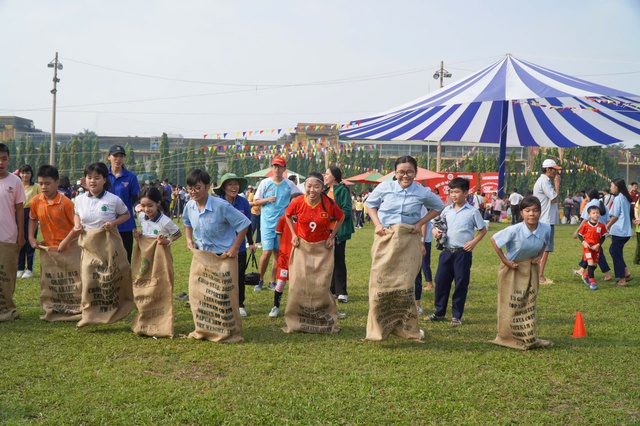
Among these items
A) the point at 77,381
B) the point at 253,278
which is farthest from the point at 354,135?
the point at 77,381

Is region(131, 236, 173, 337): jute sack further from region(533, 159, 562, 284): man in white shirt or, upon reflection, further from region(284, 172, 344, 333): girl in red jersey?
region(533, 159, 562, 284): man in white shirt

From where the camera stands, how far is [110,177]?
268 inches

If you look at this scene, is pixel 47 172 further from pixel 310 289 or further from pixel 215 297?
pixel 310 289

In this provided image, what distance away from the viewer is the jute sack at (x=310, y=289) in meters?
6.02

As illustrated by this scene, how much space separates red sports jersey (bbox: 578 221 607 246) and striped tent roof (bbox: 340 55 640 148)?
6.38ft

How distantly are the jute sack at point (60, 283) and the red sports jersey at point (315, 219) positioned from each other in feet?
8.09

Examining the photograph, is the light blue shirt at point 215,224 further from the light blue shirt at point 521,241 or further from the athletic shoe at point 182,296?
the light blue shirt at point 521,241

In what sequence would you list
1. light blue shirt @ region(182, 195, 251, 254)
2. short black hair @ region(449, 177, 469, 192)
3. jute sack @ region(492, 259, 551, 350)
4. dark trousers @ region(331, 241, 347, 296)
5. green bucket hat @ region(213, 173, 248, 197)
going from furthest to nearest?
dark trousers @ region(331, 241, 347, 296)
green bucket hat @ region(213, 173, 248, 197)
short black hair @ region(449, 177, 469, 192)
light blue shirt @ region(182, 195, 251, 254)
jute sack @ region(492, 259, 551, 350)

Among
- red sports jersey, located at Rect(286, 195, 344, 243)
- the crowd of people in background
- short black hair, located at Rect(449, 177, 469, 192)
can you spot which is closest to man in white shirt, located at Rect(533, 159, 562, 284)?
the crowd of people in background

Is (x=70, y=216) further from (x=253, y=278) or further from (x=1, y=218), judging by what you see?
(x=253, y=278)

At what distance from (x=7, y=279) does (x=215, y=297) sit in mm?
2493

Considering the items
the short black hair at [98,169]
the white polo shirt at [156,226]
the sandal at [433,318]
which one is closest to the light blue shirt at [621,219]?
the sandal at [433,318]

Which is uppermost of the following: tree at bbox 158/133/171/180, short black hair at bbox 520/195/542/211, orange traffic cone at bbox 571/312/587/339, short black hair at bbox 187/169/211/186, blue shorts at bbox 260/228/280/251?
tree at bbox 158/133/171/180

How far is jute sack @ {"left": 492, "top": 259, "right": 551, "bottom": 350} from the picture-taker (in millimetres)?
5445
